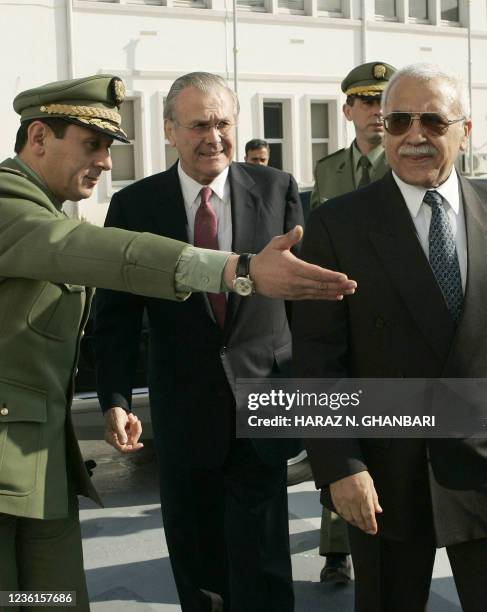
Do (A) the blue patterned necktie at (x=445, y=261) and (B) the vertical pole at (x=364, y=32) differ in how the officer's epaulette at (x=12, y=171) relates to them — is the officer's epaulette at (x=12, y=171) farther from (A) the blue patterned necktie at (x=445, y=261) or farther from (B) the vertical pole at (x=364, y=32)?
(B) the vertical pole at (x=364, y=32)

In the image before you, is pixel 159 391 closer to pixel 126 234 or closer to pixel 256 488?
pixel 256 488

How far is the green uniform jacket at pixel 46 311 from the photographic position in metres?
2.51

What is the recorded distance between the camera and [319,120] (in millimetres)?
25609

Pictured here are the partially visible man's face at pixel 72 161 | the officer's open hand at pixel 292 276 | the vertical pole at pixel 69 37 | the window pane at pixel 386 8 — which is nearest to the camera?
the officer's open hand at pixel 292 276

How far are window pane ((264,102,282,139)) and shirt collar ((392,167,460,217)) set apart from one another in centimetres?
2172

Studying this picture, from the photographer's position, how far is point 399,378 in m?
2.97

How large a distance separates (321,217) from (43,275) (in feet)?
2.95

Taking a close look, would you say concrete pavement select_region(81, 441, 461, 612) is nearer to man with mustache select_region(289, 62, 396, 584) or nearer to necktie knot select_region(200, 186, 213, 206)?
man with mustache select_region(289, 62, 396, 584)

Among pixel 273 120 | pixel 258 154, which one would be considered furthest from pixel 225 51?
pixel 258 154

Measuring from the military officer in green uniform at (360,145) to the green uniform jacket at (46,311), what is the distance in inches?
84.5

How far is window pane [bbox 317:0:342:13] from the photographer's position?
25047mm

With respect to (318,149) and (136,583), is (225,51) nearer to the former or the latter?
(318,149)

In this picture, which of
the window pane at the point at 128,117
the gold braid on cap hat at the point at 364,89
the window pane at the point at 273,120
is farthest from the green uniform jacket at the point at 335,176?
the window pane at the point at 273,120

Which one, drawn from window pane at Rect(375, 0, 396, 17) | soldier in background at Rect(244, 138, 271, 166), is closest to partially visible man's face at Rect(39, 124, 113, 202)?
soldier in background at Rect(244, 138, 271, 166)
